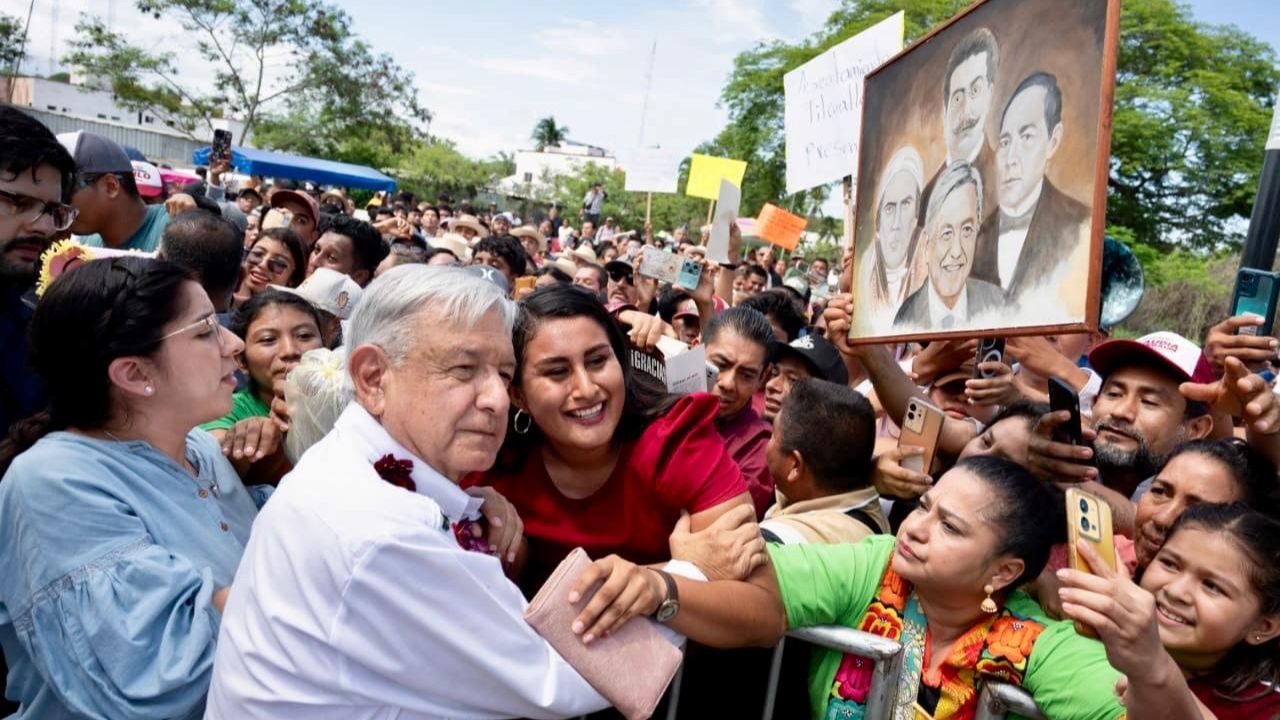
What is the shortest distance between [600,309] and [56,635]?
1.48 m

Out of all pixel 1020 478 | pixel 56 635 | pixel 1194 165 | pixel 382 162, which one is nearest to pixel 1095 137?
pixel 1020 478

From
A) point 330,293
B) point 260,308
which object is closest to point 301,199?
point 330,293

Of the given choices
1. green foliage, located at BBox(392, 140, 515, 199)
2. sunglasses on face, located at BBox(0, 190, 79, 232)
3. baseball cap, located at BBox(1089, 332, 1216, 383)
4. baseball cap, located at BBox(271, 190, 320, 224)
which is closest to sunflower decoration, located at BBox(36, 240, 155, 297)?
sunglasses on face, located at BBox(0, 190, 79, 232)

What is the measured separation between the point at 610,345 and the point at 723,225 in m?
4.07

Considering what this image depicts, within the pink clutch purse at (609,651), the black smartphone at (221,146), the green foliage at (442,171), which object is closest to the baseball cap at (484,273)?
the pink clutch purse at (609,651)

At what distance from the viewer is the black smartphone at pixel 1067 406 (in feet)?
8.98

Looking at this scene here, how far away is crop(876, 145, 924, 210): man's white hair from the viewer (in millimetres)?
3160

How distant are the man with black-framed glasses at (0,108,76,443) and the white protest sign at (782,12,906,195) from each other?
361 cm

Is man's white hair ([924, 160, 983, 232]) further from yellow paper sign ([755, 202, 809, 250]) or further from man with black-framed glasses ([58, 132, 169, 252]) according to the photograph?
yellow paper sign ([755, 202, 809, 250])

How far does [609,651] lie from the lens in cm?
173

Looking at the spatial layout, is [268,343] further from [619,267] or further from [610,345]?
[619,267]

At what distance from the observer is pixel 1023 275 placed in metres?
2.54

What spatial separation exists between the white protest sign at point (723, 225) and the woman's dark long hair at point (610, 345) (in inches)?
151

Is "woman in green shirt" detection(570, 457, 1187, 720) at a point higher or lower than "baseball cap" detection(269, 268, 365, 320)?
lower
